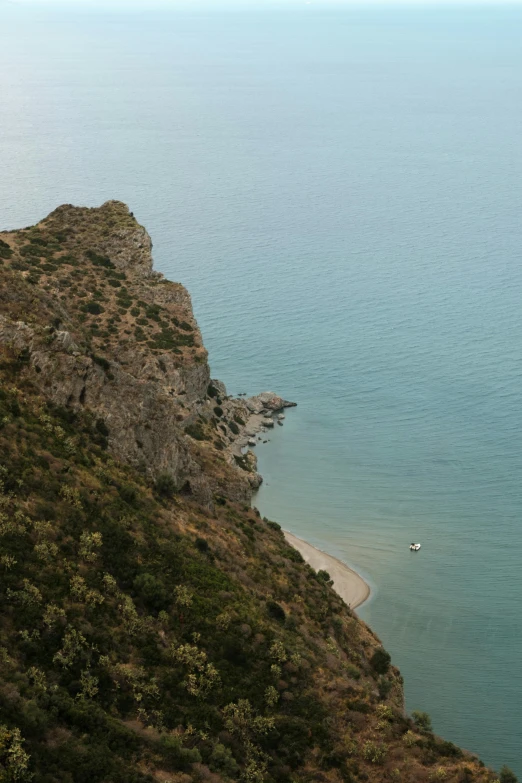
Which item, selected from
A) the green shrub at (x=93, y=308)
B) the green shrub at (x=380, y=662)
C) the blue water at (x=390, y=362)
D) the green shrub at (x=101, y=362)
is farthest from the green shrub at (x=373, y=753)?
the green shrub at (x=93, y=308)

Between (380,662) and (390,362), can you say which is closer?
(380,662)

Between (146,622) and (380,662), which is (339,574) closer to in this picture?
(380,662)

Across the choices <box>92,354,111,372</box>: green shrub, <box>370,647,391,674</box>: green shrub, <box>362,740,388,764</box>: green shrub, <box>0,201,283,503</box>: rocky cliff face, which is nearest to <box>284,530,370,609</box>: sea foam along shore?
<box>0,201,283,503</box>: rocky cliff face

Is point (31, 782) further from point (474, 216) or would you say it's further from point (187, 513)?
point (474, 216)

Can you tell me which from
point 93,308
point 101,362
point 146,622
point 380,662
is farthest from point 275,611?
point 93,308

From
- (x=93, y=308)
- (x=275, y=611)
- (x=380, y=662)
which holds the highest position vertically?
(x=93, y=308)

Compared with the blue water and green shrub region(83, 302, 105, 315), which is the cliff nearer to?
the blue water

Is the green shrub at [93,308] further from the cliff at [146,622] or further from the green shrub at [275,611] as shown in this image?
the green shrub at [275,611]
